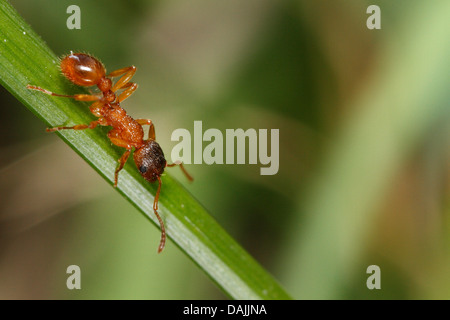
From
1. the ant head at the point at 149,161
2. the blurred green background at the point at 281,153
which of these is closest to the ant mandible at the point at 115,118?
the ant head at the point at 149,161

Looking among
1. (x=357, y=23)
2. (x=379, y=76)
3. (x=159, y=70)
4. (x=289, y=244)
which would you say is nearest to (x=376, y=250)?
(x=289, y=244)

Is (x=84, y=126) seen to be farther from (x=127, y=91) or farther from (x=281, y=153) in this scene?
(x=281, y=153)

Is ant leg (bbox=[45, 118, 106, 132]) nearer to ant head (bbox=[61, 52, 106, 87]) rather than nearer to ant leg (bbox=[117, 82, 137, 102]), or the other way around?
ant head (bbox=[61, 52, 106, 87])

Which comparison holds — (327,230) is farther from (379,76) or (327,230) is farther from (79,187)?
(79,187)

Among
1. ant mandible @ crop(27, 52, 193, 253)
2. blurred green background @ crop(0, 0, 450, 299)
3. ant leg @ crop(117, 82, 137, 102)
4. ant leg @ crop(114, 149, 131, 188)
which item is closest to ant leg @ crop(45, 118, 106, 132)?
ant mandible @ crop(27, 52, 193, 253)

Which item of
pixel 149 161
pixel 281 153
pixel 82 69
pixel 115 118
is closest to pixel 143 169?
pixel 149 161

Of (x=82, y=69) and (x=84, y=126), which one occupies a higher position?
(x=82, y=69)

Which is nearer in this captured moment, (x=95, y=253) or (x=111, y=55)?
(x=95, y=253)
